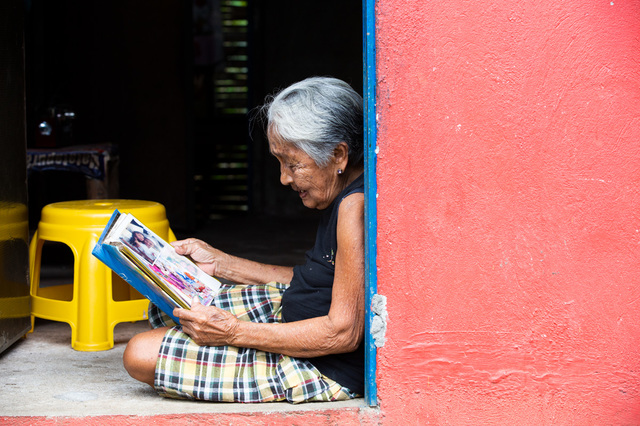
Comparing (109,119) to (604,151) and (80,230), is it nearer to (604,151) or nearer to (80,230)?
(80,230)

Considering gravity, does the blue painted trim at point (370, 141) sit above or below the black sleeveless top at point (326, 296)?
above

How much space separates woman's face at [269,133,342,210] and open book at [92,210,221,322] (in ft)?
1.60

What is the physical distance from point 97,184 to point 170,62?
2133 mm

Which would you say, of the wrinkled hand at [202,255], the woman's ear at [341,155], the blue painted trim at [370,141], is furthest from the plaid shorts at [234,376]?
the woman's ear at [341,155]

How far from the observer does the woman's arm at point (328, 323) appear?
2.13 meters

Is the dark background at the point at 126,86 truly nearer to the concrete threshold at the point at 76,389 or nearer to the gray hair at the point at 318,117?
the concrete threshold at the point at 76,389

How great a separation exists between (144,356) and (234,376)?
0.31 metres

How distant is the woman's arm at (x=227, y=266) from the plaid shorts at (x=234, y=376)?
0.47 metres

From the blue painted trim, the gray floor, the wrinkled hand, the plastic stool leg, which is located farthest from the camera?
the plastic stool leg

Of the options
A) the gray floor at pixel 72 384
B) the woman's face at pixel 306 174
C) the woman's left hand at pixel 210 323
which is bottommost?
the gray floor at pixel 72 384

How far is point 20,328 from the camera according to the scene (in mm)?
2996

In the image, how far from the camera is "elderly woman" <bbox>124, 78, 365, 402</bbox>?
215 centimetres

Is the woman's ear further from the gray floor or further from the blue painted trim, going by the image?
the gray floor

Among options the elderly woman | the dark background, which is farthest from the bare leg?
the dark background
